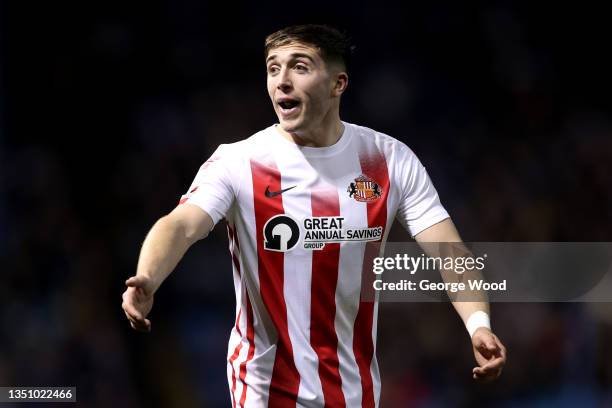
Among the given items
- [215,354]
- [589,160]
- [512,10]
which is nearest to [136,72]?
[215,354]

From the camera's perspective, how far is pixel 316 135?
12.3 feet

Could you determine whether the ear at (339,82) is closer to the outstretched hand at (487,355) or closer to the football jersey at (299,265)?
the football jersey at (299,265)

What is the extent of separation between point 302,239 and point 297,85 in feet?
1.78

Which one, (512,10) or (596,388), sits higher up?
(512,10)

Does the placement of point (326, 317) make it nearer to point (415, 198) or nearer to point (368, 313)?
point (368, 313)

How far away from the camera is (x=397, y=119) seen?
23.4 ft

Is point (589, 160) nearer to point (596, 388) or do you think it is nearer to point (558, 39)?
point (558, 39)

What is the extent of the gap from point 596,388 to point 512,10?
8.76ft

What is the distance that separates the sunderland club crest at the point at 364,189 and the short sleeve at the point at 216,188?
43 cm

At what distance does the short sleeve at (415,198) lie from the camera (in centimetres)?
379

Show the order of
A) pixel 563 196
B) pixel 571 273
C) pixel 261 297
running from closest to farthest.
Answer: pixel 261 297 → pixel 571 273 → pixel 563 196

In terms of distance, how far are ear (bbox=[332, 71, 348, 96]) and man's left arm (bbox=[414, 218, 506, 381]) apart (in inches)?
23.5

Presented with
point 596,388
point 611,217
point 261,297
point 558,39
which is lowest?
point 596,388

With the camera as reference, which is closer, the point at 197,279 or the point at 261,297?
the point at 261,297
